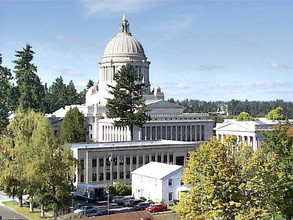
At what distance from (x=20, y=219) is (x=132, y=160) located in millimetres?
23840

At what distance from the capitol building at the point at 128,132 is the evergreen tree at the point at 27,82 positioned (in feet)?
24.6

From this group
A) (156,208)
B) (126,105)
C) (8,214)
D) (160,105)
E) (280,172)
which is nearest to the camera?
(280,172)

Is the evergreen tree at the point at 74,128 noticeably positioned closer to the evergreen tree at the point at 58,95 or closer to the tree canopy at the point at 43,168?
the tree canopy at the point at 43,168

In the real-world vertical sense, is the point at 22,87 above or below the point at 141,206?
above

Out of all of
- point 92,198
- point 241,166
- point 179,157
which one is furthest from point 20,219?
point 179,157

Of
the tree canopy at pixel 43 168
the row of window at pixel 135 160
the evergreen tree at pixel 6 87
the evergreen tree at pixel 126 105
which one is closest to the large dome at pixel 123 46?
the evergreen tree at pixel 6 87

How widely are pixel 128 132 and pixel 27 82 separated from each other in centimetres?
2782

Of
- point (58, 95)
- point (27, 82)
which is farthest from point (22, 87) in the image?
point (58, 95)

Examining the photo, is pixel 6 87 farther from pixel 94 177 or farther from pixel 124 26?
pixel 94 177

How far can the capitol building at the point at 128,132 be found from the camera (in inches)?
2491

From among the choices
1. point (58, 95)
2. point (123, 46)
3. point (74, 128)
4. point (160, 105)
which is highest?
point (123, 46)

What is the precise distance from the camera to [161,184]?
5262 cm

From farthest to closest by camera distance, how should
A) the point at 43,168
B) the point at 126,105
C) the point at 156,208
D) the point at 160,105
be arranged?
the point at 160,105 → the point at 126,105 → the point at 156,208 → the point at 43,168

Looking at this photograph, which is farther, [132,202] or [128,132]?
[128,132]
